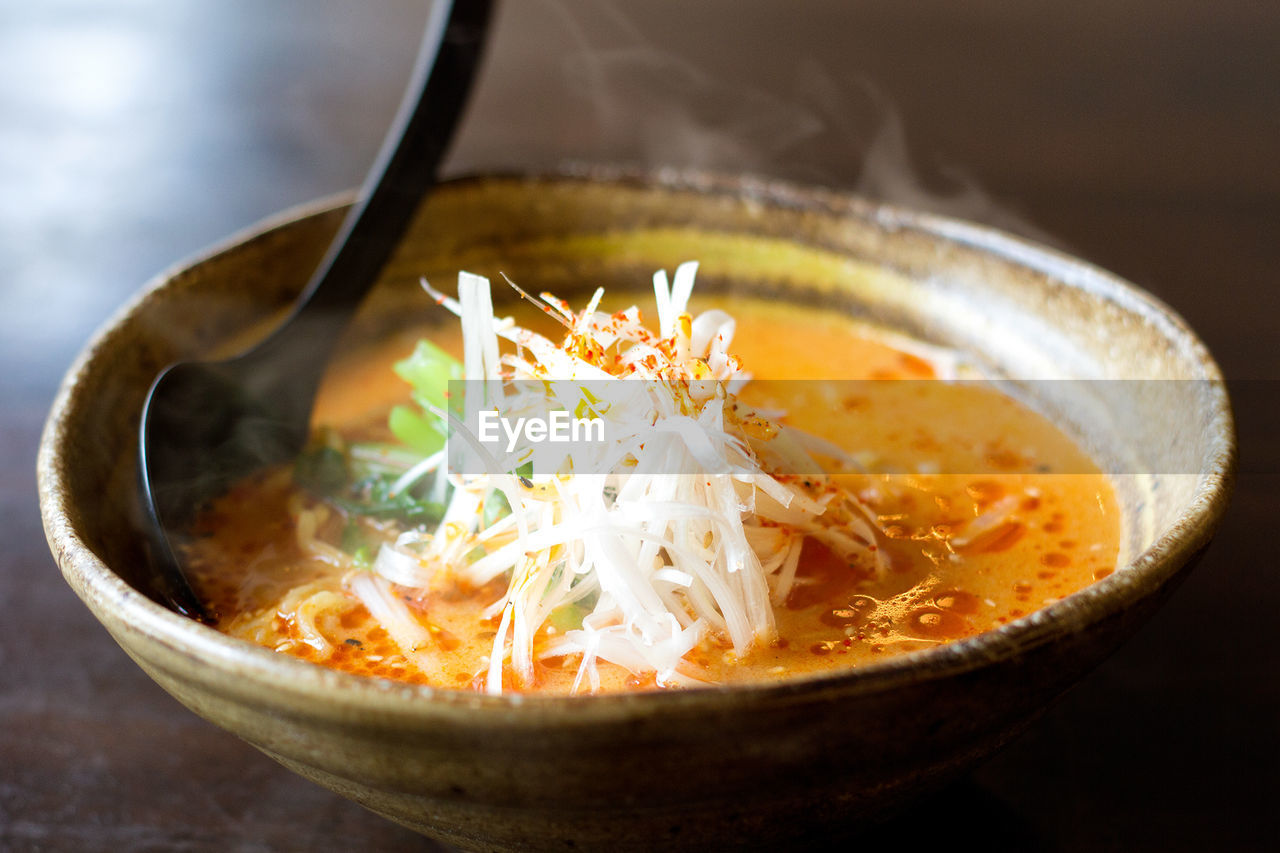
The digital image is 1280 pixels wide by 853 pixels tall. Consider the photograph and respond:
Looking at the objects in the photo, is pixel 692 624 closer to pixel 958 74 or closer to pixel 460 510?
pixel 460 510

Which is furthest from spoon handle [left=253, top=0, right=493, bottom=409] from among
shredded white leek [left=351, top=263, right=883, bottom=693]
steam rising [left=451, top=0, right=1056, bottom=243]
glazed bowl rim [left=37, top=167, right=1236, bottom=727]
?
steam rising [left=451, top=0, right=1056, bottom=243]

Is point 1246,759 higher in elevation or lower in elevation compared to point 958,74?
lower

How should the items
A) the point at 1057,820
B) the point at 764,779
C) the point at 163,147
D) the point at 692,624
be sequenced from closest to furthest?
the point at 764,779 < the point at 692,624 < the point at 1057,820 < the point at 163,147

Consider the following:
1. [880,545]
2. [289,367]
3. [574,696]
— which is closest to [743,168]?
[289,367]

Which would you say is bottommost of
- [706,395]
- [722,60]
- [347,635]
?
[347,635]

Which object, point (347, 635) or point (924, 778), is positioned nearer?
point (924, 778)

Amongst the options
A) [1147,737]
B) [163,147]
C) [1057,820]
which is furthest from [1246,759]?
[163,147]
